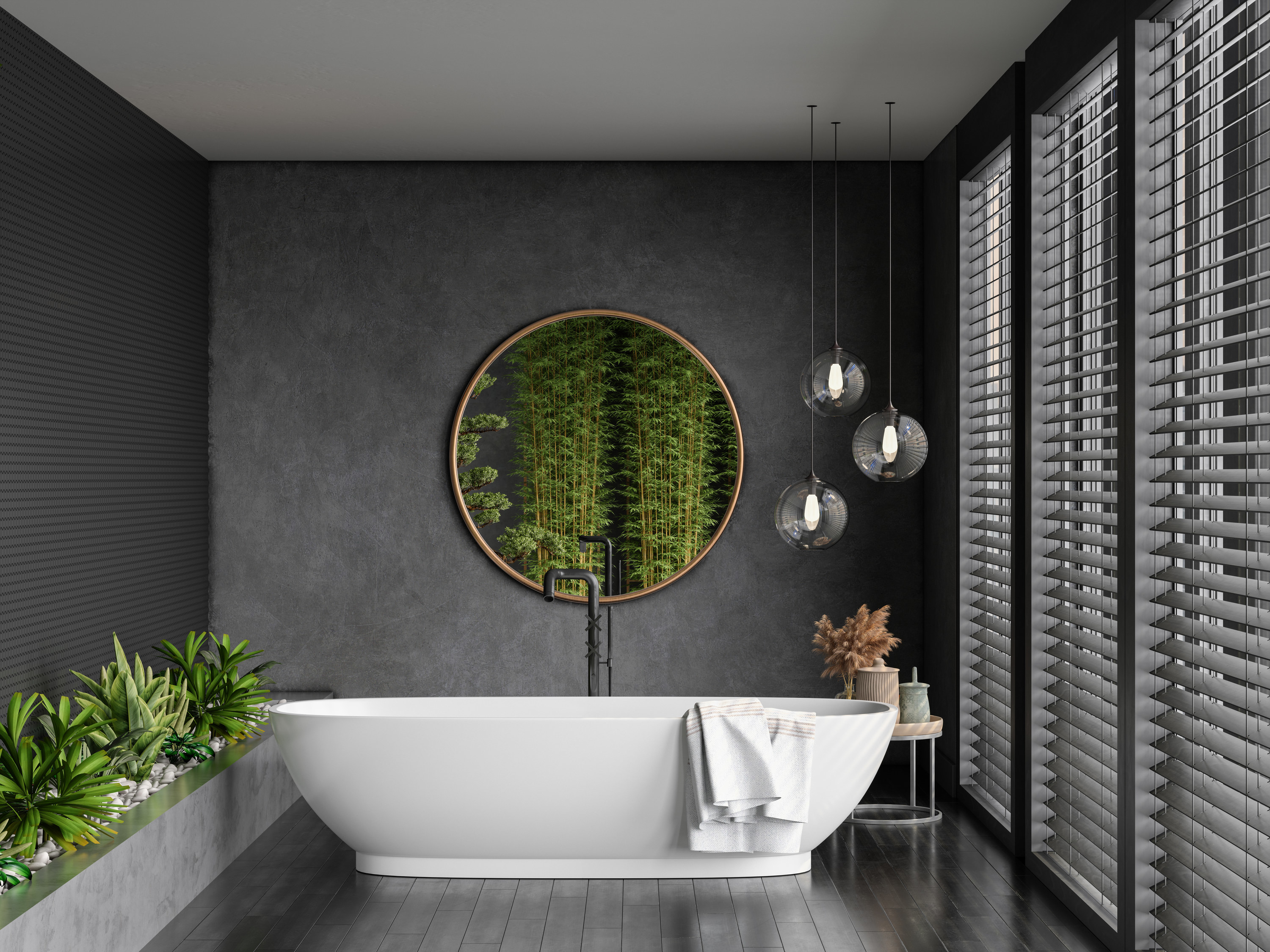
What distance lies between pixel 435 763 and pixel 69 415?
1.84 metres

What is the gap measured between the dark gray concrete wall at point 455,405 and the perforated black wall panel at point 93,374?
0.29 metres

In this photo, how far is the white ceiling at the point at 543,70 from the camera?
11.8 ft

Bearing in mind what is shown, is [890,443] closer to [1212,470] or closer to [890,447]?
[890,447]

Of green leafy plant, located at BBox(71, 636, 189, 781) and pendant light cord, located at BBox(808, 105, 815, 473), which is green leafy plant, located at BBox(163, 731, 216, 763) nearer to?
green leafy plant, located at BBox(71, 636, 189, 781)

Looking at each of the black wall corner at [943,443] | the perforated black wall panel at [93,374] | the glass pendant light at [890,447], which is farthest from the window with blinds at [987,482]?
the perforated black wall panel at [93,374]

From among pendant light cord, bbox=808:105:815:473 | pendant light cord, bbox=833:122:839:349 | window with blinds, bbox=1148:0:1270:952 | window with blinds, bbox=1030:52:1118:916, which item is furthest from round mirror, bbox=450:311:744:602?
window with blinds, bbox=1148:0:1270:952

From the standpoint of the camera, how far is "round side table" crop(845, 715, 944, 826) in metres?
4.28

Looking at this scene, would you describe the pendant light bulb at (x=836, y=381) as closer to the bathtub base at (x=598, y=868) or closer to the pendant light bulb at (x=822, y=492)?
the pendant light bulb at (x=822, y=492)

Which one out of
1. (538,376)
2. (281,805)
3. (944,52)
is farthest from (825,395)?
(281,805)

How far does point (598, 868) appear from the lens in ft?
12.2

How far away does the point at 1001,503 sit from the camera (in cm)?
428

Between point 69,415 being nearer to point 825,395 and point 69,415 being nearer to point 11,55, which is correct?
point 11,55

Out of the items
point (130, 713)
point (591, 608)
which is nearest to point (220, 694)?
point (130, 713)

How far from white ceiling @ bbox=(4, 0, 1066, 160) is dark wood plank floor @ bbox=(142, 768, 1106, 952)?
2.82m
